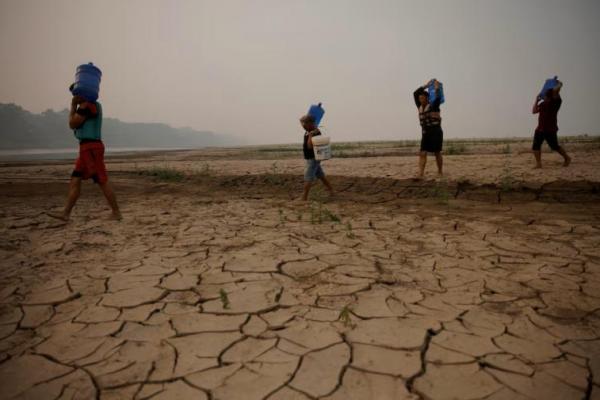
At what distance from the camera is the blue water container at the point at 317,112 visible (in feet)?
15.6

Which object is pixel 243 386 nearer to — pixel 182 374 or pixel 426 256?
pixel 182 374

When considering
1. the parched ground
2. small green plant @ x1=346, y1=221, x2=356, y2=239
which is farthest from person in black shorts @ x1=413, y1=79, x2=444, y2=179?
small green plant @ x1=346, y1=221, x2=356, y2=239

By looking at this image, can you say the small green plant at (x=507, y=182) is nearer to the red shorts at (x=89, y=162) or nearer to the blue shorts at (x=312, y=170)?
the blue shorts at (x=312, y=170)

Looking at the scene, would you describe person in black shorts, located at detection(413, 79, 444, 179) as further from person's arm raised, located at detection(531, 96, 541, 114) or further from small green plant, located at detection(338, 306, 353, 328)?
small green plant, located at detection(338, 306, 353, 328)

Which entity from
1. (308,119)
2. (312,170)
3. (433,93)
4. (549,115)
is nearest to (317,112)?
(308,119)

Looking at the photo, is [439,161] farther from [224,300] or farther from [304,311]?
[224,300]

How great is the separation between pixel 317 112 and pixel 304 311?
356cm

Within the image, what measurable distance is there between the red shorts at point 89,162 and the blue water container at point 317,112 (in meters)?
2.75

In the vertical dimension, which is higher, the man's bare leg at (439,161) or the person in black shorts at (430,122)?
the person in black shorts at (430,122)

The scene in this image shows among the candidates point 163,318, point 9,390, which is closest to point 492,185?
point 163,318

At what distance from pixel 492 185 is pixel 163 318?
520cm

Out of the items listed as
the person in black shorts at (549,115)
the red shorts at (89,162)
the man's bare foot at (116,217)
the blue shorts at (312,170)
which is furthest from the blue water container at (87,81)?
the person in black shorts at (549,115)

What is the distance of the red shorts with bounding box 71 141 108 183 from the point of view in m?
3.53

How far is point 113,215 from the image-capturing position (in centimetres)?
400
